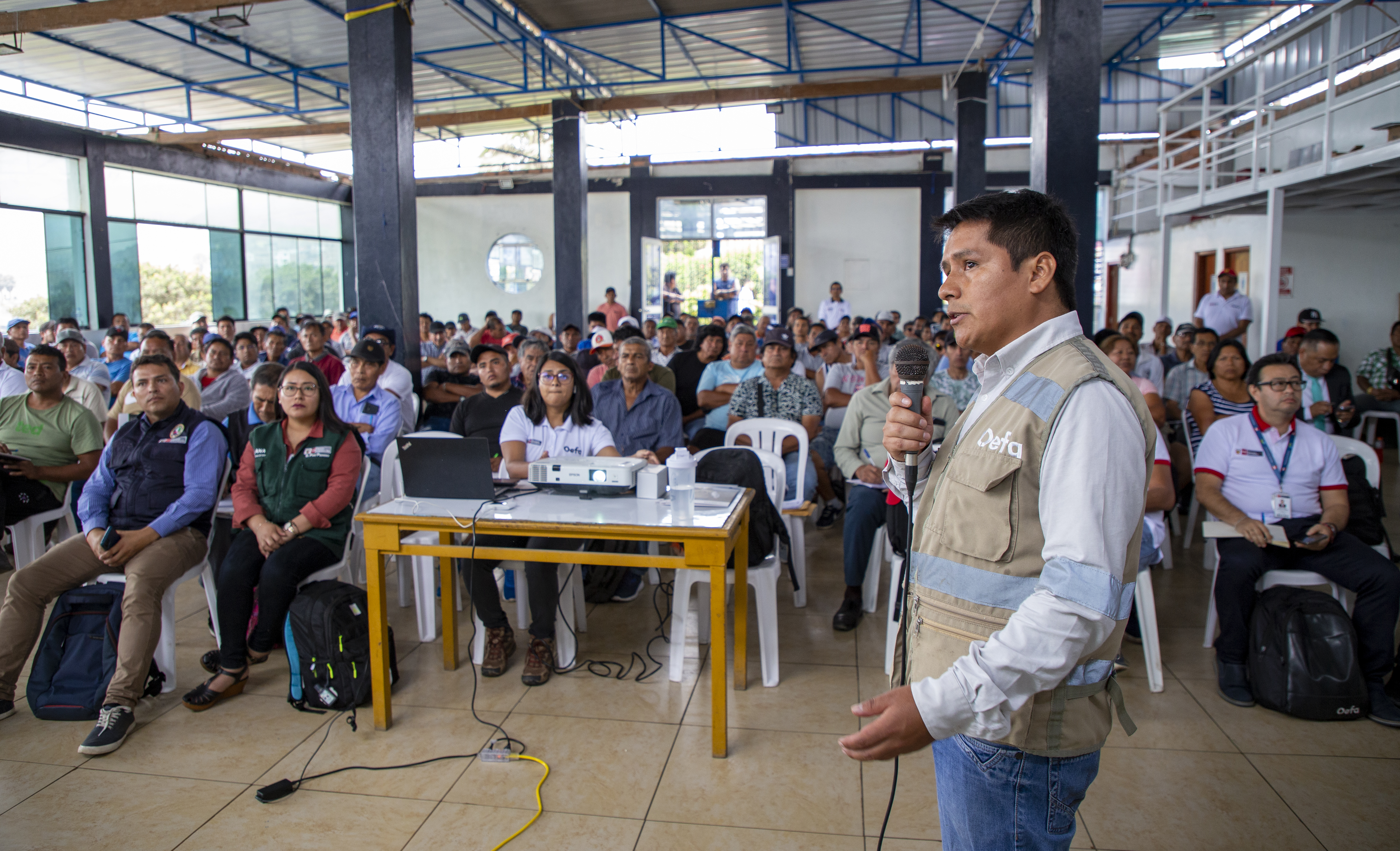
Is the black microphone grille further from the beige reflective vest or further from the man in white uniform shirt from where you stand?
the man in white uniform shirt

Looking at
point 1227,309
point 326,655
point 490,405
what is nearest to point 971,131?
point 1227,309

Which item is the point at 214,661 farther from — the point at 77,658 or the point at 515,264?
the point at 515,264

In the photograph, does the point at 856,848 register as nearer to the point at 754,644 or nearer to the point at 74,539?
the point at 754,644

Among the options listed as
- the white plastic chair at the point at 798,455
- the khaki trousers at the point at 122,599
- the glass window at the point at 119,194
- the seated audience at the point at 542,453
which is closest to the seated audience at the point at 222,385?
the khaki trousers at the point at 122,599

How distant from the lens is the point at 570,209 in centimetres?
979

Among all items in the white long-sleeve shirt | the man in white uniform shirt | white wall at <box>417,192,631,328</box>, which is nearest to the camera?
the white long-sleeve shirt

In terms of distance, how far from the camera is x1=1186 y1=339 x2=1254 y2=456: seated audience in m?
4.18

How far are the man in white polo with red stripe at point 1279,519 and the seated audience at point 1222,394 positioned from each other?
3.70ft

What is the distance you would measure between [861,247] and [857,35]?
21.8 ft

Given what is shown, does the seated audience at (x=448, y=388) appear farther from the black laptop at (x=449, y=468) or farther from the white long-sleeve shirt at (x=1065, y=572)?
the white long-sleeve shirt at (x=1065, y=572)

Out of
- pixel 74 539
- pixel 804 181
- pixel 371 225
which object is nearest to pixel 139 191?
pixel 371 225

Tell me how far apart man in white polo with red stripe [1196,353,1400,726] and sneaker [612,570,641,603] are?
2.37 metres

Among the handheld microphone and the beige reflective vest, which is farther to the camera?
the handheld microphone

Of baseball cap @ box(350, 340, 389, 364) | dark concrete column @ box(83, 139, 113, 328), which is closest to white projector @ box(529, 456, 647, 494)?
baseball cap @ box(350, 340, 389, 364)
